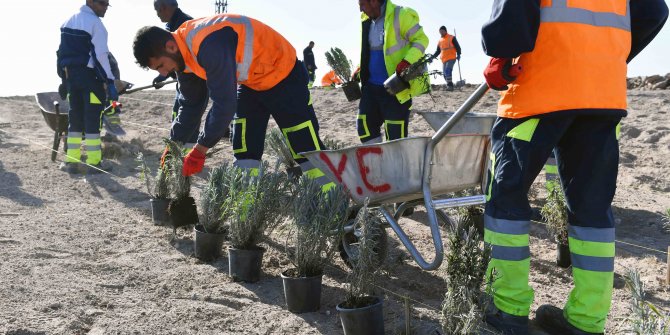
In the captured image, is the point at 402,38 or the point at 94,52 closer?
the point at 402,38

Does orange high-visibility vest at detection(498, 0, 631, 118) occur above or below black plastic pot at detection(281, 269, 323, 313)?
above

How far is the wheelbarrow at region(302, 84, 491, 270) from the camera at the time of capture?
10.7ft

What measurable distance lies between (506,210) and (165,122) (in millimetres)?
12119

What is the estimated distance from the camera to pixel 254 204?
150 inches

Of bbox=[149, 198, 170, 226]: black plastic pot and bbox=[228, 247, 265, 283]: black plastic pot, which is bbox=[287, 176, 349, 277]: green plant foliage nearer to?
bbox=[228, 247, 265, 283]: black plastic pot

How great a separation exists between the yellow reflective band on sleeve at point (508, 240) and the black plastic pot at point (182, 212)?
2.56 m

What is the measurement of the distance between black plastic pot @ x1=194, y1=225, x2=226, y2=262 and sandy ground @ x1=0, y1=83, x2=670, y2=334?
A: 0.06 meters

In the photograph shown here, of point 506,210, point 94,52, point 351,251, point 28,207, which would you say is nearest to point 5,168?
point 94,52

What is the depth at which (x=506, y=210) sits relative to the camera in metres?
2.77

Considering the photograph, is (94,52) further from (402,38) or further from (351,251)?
A: (351,251)

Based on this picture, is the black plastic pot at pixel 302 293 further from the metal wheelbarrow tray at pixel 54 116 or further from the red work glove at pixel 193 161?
the metal wheelbarrow tray at pixel 54 116

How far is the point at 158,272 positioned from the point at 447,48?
45.4 feet

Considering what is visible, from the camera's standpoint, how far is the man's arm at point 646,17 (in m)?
2.89

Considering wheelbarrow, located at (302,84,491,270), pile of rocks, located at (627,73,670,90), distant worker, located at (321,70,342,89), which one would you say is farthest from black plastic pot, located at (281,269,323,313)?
pile of rocks, located at (627,73,670,90)
